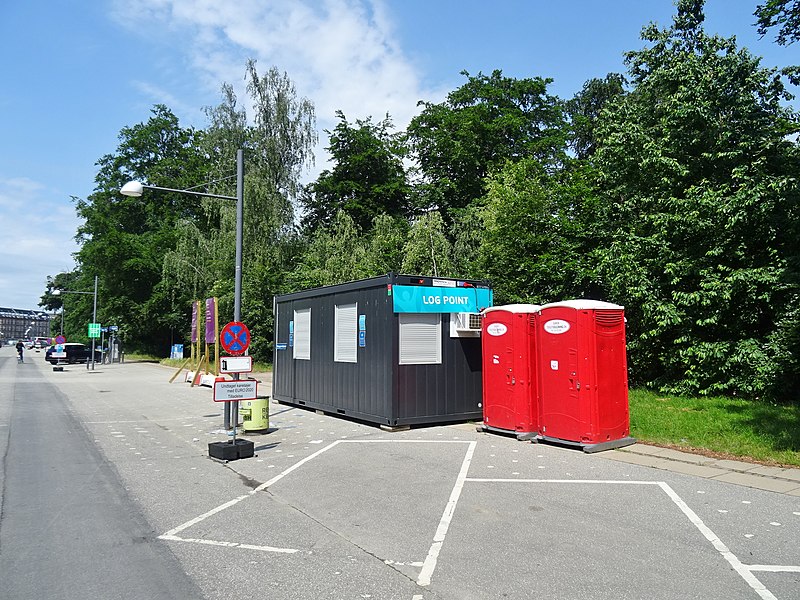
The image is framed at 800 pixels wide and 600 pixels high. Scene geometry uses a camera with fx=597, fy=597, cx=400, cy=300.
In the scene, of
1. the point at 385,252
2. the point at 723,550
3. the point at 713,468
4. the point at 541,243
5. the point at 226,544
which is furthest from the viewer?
the point at 385,252

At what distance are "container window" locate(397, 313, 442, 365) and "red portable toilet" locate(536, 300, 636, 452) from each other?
3.03 m

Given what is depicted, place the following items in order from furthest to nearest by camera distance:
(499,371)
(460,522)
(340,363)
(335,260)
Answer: (335,260) < (340,363) < (499,371) < (460,522)

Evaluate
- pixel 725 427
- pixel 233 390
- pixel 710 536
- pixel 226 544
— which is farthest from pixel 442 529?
pixel 725 427

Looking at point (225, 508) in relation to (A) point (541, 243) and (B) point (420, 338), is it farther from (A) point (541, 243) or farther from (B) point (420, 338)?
(A) point (541, 243)

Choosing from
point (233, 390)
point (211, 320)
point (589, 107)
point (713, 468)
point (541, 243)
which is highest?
point (589, 107)

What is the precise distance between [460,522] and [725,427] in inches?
258

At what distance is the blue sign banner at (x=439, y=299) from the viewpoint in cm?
1238

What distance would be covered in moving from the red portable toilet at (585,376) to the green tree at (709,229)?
197 inches

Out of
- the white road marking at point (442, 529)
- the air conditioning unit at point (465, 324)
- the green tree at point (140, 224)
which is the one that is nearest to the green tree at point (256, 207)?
the green tree at point (140, 224)

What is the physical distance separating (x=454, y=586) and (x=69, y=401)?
60.7 feet

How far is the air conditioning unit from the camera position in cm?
1298

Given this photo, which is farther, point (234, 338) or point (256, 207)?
point (256, 207)

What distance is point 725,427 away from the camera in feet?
33.6

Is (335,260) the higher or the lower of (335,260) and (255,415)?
the higher
